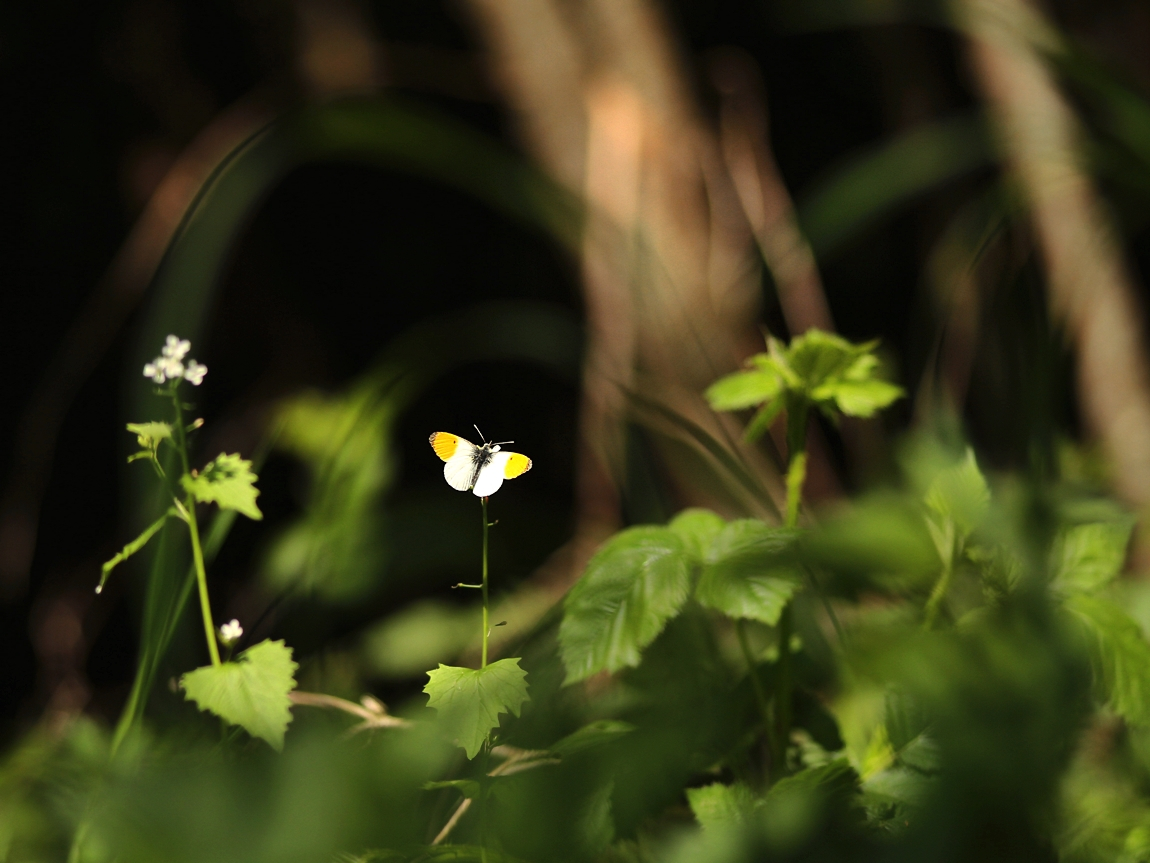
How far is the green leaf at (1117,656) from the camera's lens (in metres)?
0.47

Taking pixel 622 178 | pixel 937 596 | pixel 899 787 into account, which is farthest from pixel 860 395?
pixel 622 178

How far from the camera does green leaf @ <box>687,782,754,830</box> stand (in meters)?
0.47

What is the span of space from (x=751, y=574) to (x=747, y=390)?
0.16 metres

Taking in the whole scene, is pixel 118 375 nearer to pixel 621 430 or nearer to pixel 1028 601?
pixel 621 430

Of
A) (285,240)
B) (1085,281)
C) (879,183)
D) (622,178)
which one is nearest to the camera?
(879,183)

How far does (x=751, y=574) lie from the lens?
1.59 ft

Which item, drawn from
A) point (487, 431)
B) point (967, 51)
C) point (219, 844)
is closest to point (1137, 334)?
point (967, 51)

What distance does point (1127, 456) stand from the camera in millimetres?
1140

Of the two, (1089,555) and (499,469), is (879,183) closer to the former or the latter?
(1089,555)

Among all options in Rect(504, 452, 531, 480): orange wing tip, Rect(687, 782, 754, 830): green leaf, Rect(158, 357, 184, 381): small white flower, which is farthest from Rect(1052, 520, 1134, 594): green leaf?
Rect(158, 357, 184, 381): small white flower

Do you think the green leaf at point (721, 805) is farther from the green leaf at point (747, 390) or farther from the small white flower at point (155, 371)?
the small white flower at point (155, 371)

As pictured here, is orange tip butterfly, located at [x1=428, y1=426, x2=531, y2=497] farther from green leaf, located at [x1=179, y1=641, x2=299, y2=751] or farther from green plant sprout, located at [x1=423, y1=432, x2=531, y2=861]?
green leaf, located at [x1=179, y1=641, x2=299, y2=751]

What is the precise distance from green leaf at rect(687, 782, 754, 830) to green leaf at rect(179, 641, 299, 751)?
269mm

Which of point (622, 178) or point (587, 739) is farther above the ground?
point (622, 178)
